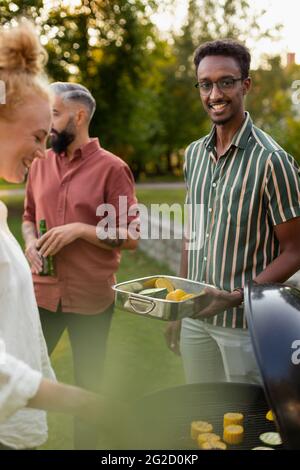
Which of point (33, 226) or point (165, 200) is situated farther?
point (165, 200)

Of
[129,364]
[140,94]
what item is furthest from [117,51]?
[129,364]

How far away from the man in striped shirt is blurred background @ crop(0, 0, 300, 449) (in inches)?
27.8

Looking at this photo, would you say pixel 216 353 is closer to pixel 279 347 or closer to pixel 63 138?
pixel 279 347

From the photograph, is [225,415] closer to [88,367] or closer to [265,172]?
[265,172]

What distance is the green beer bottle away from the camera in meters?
2.95

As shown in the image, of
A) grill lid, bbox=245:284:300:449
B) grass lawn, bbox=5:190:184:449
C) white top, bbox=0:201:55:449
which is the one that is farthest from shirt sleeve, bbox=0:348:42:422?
grass lawn, bbox=5:190:184:449

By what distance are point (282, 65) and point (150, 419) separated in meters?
31.9

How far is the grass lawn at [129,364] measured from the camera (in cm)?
376

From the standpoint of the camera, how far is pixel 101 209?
2.96 metres

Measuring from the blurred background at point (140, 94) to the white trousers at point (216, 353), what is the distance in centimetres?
58

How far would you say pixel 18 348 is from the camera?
1.68 meters

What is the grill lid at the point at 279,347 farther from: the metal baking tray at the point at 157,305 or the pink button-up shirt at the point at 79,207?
the pink button-up shirt at the point at 79,207

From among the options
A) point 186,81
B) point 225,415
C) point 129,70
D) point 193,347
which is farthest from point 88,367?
point 186,81

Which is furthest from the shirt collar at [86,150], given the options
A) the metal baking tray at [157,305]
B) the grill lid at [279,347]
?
the grill lid at [279,347]
